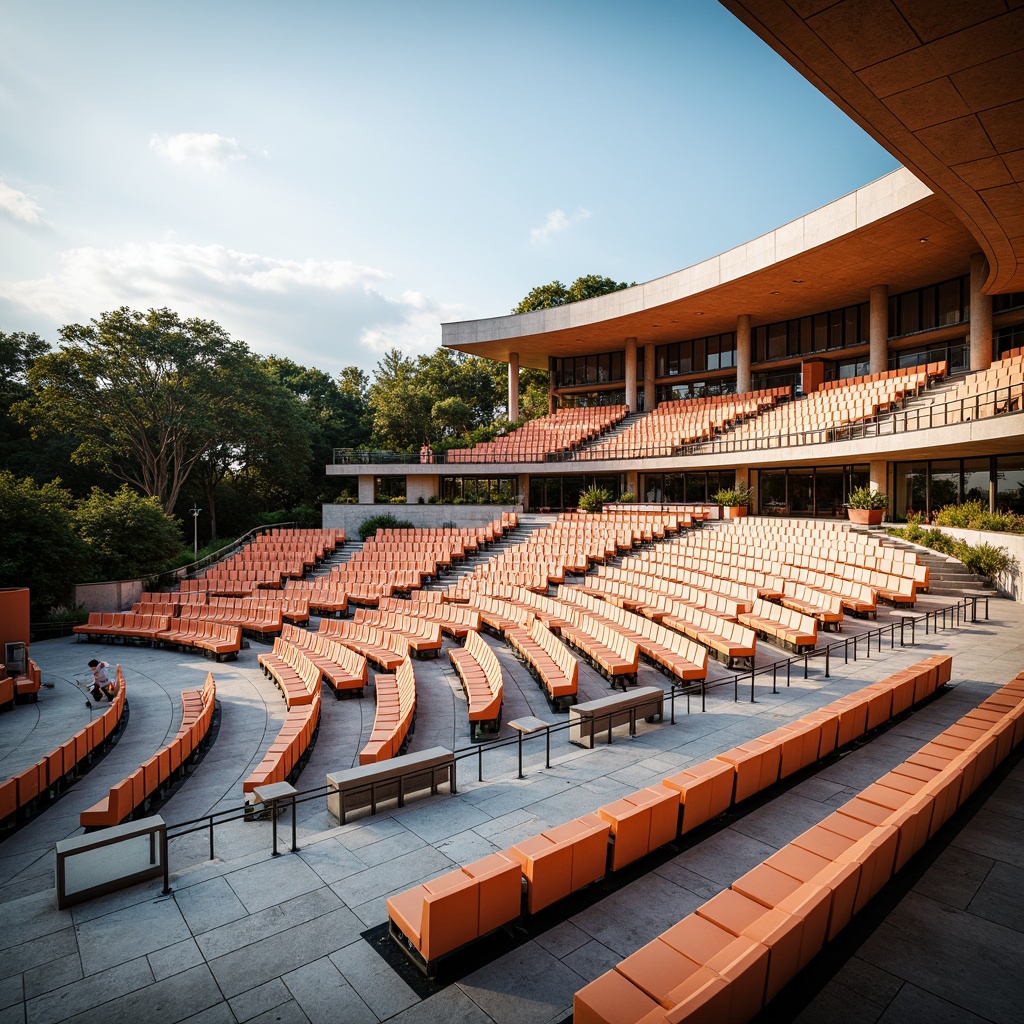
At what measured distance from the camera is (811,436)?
2566 cm

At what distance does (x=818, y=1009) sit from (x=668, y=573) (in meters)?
17.0

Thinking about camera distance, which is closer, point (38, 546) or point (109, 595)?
point (38, 546)

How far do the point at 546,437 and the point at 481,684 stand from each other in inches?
1052

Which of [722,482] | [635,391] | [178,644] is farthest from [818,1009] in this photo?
[635,391]

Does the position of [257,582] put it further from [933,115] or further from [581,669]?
[933,115]

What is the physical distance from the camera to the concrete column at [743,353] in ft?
111

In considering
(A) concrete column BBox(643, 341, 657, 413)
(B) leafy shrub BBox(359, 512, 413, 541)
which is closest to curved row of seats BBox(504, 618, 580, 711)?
(B) leafy shrub BBox(359, 512, 413, 541)

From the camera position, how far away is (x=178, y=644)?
65.0ft

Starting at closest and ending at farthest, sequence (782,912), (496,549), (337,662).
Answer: (782,912), (337,662), (496,549)

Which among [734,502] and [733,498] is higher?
[733,498]

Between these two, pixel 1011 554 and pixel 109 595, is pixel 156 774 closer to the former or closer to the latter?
pixel 109 595

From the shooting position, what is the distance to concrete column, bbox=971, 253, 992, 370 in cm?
2414

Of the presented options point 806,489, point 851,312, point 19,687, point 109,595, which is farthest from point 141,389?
point 851,312

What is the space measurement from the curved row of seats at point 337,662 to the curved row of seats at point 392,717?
927mm
